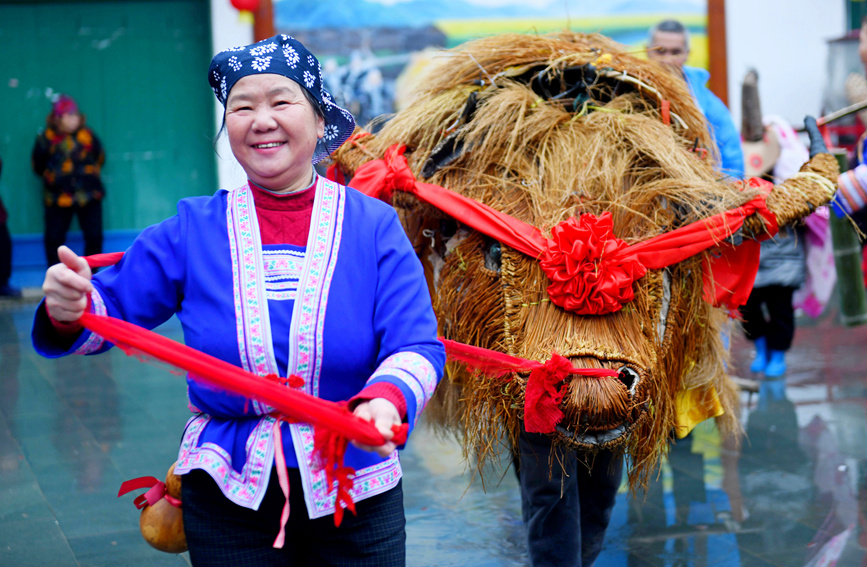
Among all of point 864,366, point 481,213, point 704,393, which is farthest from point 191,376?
point 864,366

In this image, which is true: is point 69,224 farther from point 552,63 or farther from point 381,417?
point 381,417

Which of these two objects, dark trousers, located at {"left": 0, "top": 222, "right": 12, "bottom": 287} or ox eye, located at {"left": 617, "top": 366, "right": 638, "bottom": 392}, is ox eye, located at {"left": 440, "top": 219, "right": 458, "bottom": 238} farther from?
dark trousers, located at {"left": 0, "top": 222, "right": 12, "bottom": 287}

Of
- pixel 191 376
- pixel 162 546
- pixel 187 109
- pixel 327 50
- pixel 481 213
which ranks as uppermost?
pixel 327 50

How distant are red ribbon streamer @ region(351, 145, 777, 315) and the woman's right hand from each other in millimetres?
1244

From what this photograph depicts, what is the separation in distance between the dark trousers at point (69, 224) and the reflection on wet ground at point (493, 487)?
3.48m

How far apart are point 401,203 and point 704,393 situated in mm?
1203

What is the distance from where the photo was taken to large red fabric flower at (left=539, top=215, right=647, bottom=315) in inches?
94.6

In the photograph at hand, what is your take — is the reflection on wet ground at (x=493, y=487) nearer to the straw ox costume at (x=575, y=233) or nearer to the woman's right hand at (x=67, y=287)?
the straw ox costume at (x=575, y=233)

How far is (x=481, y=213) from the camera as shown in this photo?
2.67 metres

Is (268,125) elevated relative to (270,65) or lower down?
lower down

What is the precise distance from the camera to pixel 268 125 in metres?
1.80

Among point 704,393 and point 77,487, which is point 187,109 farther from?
point 704,393

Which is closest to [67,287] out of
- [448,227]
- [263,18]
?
[448,227]

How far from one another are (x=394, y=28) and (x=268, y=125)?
28.7 ft
